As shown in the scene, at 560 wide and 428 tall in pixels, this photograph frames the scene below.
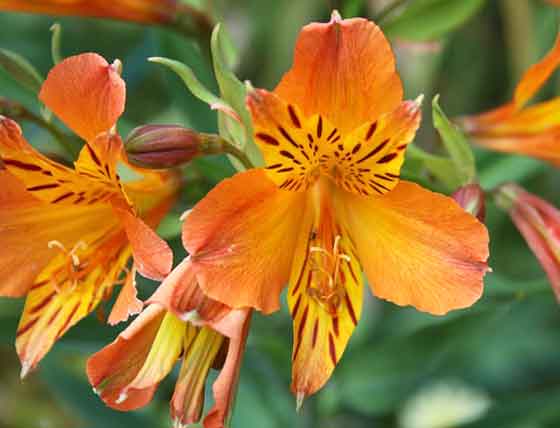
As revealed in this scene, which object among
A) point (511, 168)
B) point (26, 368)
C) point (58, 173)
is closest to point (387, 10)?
point (511, 168)

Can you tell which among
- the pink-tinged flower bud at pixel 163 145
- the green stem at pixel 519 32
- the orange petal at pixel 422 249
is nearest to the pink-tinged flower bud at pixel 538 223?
the orange petal at pixel 422 249

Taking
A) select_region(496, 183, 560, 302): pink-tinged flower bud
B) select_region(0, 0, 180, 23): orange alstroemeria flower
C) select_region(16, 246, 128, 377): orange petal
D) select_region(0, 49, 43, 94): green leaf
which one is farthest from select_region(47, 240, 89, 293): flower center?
select_region(496, 183, 560, 302): pink-tinged flower bud

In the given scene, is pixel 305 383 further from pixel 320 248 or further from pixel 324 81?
pixel 324 81

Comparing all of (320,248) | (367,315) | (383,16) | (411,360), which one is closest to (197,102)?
(383,16)

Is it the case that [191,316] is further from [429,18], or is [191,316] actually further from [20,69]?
[429,18]

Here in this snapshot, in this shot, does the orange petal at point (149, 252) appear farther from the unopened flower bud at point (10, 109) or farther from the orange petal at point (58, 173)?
the unopened flower bud at point (10, 109)

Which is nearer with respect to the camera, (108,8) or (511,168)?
(108,8)
